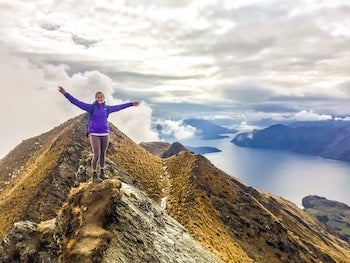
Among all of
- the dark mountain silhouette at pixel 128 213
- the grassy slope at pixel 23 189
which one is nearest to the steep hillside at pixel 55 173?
the grassy slope at pixel 23 189

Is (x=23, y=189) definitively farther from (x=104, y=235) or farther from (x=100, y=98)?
(x=104, y=235)

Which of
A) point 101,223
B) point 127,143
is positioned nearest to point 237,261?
point 101,223

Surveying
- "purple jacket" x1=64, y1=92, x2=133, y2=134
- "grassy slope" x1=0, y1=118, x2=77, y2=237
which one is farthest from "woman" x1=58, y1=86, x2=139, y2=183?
"grassy slope" x1=0, y1=118, x2=77, y2=237

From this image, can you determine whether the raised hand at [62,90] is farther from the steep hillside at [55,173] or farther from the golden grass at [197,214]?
the golden grass at [197,214]

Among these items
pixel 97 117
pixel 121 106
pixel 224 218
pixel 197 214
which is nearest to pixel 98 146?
pixel 97 117

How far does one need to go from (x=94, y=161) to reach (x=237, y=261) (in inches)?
1732

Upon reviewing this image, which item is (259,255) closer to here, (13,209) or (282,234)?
(282,234)

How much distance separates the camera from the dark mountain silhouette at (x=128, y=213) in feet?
77.0

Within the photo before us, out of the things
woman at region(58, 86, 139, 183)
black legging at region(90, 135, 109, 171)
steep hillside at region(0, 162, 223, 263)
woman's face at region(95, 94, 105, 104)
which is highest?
woman's face at region(95, 94, 105, 104)

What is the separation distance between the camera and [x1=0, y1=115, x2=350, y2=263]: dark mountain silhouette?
77.0 feet

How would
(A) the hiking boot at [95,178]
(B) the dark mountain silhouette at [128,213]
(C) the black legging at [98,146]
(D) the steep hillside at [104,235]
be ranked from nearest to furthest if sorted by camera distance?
(D) the steep hillside at [104,235] < (B) the dark mountain silhouette at [128,213] < (C) the black legging at [98,146] < (A) the hiking boot at [95,178]

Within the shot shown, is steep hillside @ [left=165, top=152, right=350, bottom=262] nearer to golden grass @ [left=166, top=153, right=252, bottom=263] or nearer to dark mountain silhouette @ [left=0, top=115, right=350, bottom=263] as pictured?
golden grass @ [left=166, top=153, right=252, bottom=263]

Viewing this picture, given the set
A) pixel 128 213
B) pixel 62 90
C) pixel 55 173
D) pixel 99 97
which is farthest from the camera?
pixel 55 173

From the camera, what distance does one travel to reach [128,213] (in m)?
25.0
